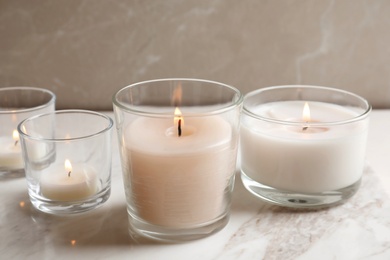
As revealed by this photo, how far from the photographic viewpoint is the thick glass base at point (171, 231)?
69 centimetres

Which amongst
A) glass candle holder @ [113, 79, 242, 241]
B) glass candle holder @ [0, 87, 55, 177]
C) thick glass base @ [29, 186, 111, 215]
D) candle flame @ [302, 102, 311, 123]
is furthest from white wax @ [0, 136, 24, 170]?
candle flame @ [302, 102, 311, 123]

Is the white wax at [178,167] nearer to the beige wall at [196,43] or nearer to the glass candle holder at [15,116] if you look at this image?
the glass candle holder at [15,116]

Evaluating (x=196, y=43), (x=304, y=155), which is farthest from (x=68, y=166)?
(x=196, y=43)

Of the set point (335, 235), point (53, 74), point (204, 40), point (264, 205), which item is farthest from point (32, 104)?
point (335, 235)

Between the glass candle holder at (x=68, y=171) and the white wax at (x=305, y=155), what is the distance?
0.18 meters

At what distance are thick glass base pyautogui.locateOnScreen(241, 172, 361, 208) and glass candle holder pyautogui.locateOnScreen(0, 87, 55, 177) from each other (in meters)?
0.33

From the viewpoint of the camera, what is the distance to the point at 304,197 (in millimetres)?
759

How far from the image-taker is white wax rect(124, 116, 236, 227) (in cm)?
66

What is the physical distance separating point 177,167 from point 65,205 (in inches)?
7.1

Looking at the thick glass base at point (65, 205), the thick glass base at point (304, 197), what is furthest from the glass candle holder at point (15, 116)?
the thick glass base at point (304, 197)

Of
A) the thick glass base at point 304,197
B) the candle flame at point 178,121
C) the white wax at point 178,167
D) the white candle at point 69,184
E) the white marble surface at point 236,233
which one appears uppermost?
the candle flame at point 178,121

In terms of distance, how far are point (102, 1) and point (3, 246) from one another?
1.72ft

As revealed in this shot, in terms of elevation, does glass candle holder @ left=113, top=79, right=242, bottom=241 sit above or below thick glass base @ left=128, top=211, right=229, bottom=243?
above

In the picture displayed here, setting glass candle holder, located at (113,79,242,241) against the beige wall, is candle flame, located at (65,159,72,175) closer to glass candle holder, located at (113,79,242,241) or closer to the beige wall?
glass candle holder, located at (113,79,242,241)
